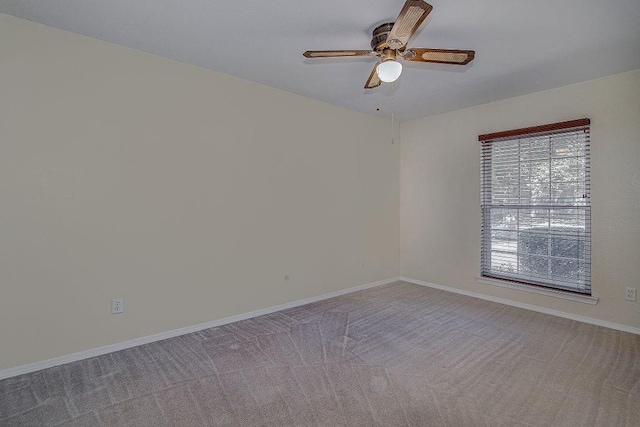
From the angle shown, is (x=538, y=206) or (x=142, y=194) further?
(x=538, y=206)

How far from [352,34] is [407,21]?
0.76 meters

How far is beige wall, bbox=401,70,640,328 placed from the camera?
10.6 ft

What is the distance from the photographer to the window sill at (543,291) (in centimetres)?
345

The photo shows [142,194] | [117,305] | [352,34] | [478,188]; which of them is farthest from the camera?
[478,188]

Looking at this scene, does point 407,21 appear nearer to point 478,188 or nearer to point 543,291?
point 478,188

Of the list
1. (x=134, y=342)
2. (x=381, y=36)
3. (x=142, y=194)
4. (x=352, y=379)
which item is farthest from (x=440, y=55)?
(x=134, y=342)

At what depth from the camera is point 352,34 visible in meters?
2.53

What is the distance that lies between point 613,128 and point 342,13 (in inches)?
119

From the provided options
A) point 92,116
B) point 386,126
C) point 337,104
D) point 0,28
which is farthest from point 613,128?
point 0,28

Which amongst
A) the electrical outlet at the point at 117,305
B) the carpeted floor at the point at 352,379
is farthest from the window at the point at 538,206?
the electrical outlet at the point at 117,305

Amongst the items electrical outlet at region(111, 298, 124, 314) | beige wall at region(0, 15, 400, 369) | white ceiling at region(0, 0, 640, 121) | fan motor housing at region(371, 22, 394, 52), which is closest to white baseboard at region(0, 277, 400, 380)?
beige wall at region(0, 15, 400, 369)

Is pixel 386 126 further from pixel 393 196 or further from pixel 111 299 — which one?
pixel 111 299

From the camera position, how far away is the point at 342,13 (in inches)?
88.8

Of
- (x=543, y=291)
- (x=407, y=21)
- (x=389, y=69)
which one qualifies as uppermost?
(x=407, y=21)
